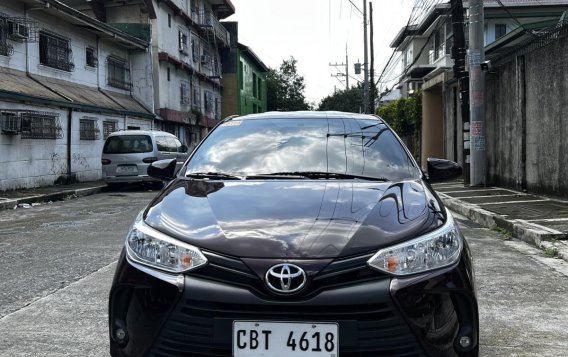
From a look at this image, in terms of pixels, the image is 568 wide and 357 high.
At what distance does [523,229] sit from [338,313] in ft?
19.1

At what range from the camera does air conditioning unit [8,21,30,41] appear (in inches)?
624

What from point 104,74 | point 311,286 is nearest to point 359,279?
point 311,286

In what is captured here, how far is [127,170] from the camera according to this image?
50.8 feet

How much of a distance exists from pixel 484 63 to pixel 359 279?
39.2ft

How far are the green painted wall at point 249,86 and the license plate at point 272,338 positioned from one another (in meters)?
39.3

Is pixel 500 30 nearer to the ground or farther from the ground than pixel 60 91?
farther from the ground

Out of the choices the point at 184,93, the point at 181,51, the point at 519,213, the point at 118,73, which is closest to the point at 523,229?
the point at 519,213

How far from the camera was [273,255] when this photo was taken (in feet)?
7.62

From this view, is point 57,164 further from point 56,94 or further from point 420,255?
point 420,255

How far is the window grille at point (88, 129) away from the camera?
61.7 feet

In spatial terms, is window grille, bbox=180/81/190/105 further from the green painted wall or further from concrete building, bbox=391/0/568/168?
concrete building, bbox=391/0/568/168

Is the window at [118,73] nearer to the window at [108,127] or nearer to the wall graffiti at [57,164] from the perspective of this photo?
the window at [108,127]

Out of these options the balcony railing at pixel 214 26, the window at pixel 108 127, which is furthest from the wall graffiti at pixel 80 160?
the balcony railing at pixel 214 26

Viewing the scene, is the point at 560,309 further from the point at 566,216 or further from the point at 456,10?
the point at 456,10
